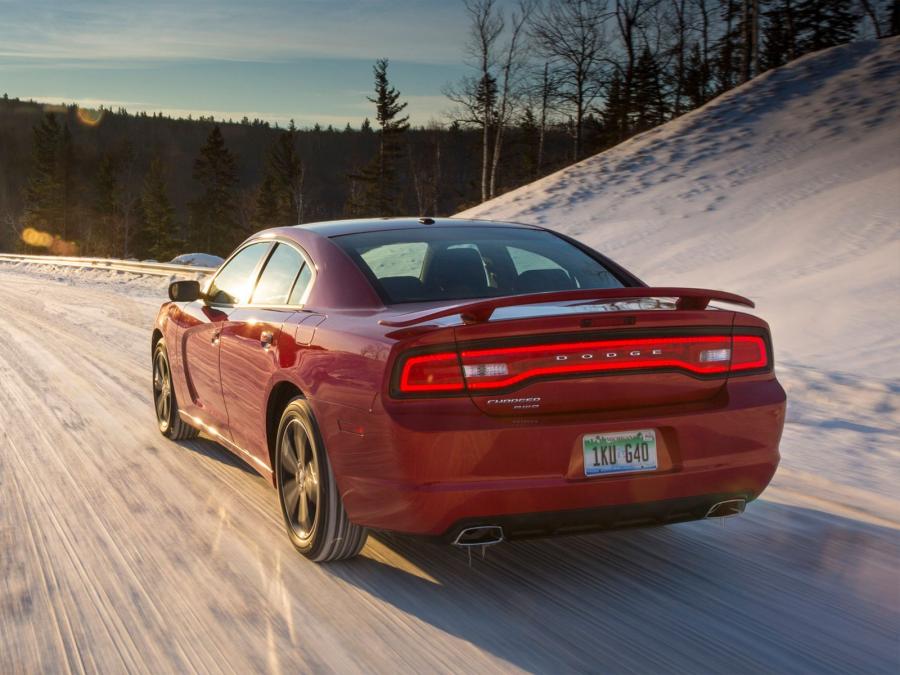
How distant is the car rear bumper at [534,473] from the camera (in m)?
3.61

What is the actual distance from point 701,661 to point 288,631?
145 cm

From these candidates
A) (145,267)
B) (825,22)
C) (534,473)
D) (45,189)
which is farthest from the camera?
(45,189)

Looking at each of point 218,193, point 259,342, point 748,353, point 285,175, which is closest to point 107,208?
point 218,193

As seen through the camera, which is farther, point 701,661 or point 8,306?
point 8,306

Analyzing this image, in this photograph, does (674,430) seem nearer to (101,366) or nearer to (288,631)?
(288,631)

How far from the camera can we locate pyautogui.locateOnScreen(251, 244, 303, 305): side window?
198 inches

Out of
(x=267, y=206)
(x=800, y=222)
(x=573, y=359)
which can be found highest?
(x=267, y=206)

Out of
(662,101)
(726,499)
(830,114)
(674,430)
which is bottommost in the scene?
(726,499)

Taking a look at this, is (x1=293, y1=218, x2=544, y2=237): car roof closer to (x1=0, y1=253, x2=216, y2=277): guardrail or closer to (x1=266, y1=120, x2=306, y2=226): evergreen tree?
(x1=0, y1=253, x2=216, y2=277): guardrail

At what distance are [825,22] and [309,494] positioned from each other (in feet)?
161

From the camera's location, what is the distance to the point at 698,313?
3.89 meters

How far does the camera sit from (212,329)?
228 inches

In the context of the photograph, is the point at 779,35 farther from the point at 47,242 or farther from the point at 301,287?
the point at 47,242

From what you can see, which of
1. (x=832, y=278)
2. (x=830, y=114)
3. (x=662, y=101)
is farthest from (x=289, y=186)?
(x=832, y=278)
